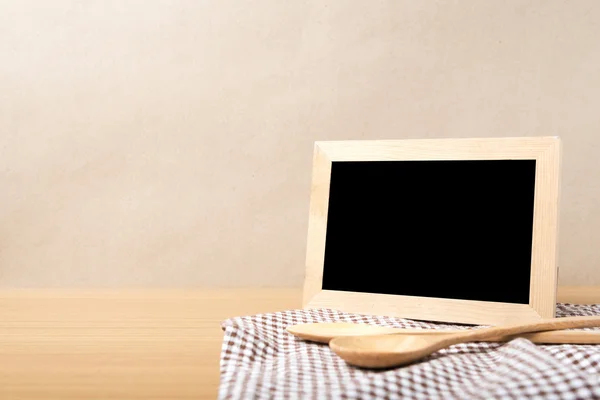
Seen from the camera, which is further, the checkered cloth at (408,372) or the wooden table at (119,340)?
the wooden table at (119,340)

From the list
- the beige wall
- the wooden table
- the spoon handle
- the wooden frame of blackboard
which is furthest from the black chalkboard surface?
the beige wall

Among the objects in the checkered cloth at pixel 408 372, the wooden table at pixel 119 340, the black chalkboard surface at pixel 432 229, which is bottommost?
the wooden table at pixel 119 340

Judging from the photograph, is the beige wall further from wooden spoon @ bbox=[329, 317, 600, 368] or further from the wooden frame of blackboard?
wooden spoon @ bbox=[329, 317, 600, 368]

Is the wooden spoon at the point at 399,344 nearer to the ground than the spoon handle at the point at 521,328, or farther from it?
nearer to the ground

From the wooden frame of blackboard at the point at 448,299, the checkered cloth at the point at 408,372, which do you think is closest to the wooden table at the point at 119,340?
the checkered cloth at the point at 408,372

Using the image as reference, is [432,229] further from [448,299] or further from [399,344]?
[399,344]

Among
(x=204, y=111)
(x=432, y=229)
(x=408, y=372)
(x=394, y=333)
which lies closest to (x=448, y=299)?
(x=432, y=229)

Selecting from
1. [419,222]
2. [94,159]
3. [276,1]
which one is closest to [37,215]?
[94,159]

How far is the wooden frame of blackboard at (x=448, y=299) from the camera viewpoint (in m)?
0.80

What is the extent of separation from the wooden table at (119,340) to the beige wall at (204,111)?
0.76 ft

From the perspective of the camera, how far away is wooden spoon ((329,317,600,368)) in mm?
537

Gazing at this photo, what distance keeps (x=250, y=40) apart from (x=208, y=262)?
58cm

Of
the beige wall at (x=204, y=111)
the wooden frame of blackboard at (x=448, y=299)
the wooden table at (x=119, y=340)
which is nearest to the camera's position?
the wooden table at (x=119, y=340)

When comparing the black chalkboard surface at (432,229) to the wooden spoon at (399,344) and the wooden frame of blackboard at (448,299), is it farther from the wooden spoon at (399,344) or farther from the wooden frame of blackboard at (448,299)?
the wooden spoon at (399,344)
